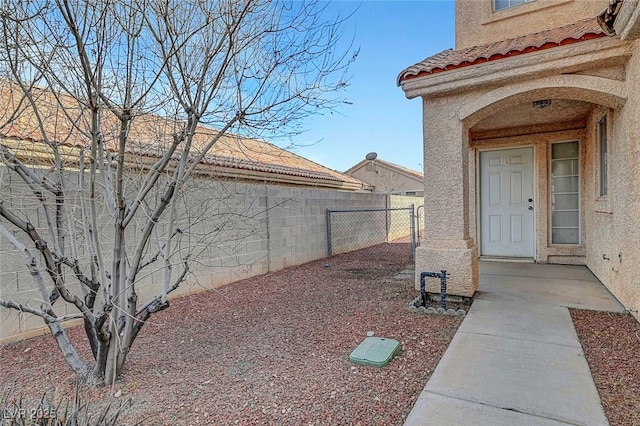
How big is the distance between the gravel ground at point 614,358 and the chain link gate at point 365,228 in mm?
4480

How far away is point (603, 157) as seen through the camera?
5258 mm

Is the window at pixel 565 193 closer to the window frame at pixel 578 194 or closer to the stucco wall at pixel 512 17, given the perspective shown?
the window frame at pixel 578 194

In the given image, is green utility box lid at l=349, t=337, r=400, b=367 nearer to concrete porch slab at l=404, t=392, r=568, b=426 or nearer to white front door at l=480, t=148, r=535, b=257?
concrete porch slab at l=404, t=392, r=568, b=426

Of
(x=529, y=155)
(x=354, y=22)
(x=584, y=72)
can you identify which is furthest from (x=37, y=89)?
(x=529, y=155)

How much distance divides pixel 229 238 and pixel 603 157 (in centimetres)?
609

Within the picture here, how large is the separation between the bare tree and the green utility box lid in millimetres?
1746

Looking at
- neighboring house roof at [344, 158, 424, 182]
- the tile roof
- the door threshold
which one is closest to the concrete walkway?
the door threshold

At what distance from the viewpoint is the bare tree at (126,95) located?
2482mm

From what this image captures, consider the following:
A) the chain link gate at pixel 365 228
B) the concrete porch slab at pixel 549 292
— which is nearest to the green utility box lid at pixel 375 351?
the concrete porch slab at pixel 549 292

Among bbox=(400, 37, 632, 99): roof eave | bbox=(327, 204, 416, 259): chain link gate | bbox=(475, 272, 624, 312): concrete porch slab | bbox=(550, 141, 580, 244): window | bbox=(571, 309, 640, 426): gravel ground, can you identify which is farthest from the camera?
bbox=(327, 204, 416, 259): chain link gate

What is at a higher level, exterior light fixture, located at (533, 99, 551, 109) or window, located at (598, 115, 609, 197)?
exterior light fixture, located at (533, 99, 551, 109)

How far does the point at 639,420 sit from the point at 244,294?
4.72 metres

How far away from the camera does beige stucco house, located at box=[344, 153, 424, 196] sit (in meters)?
24.0

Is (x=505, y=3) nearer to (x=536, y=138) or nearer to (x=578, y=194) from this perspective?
(x=536, y=138)
